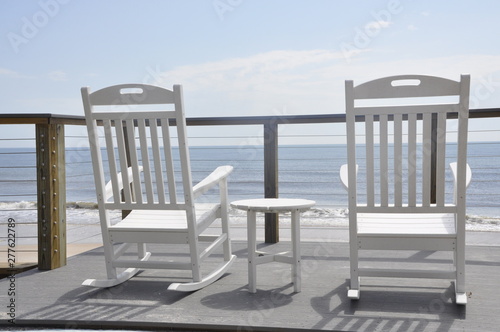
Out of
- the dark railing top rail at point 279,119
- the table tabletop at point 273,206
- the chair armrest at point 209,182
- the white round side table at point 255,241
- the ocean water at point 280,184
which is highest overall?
the dark railing top rail at point 279,119

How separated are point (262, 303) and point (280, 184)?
15.5m

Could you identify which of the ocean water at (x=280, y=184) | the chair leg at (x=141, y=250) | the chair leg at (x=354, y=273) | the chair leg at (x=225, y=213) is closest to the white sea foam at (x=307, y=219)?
the ocean water at (x=280, y=184)

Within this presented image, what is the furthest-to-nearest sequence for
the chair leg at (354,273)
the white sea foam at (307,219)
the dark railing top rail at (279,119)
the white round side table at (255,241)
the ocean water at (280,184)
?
the ocean water at (280,184) → the white sea foam at (307,219) → the dark railing top rail at (279,119) → the white round side table at (255,241) → the chair leg at (354,273)

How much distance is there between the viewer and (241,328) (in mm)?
2314

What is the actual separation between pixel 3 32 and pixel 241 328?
68.9 feet

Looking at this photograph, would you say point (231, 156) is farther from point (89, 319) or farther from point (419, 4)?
point (89, 319)

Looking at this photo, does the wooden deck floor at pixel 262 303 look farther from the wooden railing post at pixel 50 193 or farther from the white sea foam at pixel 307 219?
the white sea foam at pixel 307 219

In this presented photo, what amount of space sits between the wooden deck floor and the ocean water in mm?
6632

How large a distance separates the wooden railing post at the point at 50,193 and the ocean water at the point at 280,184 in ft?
21.5

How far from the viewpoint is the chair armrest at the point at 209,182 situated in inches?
115

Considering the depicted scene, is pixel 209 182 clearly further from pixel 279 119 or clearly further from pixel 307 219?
pixel 307 219

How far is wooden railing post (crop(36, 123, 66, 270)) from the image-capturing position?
338 centimetres

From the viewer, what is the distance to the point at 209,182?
3.02 meters

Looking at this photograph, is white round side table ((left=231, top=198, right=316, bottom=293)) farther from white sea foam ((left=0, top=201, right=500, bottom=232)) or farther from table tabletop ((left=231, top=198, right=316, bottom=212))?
white sea foam ((left=0, top=201, right=500, bottom=232))
